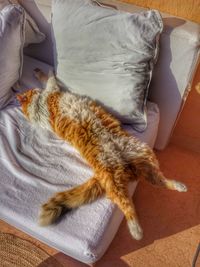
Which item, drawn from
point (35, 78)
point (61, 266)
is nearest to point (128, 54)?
point (35, 78)

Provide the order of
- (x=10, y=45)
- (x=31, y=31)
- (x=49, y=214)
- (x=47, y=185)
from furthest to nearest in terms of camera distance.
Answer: (x=31, y=31)
(x=10, y=45)
(x=47, y=185)
(x=49, y=214)

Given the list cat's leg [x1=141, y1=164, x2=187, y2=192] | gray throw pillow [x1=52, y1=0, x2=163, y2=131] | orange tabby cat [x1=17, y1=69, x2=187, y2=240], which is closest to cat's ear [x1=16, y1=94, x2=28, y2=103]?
orange tabby cat [x1=17, y1=69, x2=187, y2=240]

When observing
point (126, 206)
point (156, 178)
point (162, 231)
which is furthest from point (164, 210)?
point (126, 206)

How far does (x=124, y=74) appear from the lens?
48.8 inches

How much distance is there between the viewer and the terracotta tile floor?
4.37ft

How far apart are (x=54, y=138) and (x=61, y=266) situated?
1.77 ft

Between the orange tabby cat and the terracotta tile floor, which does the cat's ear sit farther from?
the terracotta tile floor

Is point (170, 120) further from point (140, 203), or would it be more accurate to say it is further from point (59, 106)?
point (59, 106)

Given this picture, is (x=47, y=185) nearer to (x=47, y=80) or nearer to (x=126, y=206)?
(x=126, y=206)

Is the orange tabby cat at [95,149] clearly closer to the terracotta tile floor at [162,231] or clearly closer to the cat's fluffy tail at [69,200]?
the cat's fluffy tail at [69,200]

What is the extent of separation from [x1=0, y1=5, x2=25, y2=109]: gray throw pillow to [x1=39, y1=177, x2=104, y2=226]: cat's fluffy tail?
1.83 feet

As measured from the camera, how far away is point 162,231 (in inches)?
55.7

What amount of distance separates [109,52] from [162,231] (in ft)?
2.72

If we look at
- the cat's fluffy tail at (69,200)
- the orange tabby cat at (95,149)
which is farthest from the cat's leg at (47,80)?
the cat's fluffy tail at (69,200)
